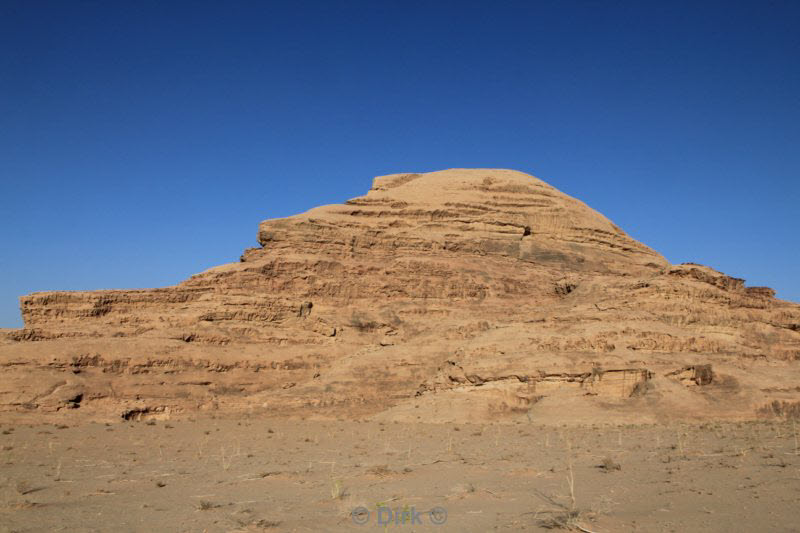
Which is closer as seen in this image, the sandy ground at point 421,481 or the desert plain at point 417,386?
the sandy ground at point 421,481

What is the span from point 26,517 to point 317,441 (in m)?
11.5

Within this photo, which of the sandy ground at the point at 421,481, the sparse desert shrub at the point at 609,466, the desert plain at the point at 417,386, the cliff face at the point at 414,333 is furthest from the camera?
the cliff face at the point at 414,333

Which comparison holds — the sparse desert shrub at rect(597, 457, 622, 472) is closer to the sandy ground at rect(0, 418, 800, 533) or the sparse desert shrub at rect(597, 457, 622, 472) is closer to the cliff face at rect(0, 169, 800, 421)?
the sandy ground at rect(0, 418, 800, 533)

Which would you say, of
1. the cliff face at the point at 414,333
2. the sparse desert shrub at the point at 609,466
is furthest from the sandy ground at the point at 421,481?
the cliff face at the point at 414,333

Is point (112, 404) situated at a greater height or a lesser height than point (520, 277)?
lesser

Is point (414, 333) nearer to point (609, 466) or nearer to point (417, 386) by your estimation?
point (417, 386)

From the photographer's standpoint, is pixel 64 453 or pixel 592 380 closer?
pixel 64 453

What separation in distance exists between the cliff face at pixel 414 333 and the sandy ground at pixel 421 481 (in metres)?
4.02

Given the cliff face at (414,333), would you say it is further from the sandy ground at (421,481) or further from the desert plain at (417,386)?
the sandy ground at (421,481)

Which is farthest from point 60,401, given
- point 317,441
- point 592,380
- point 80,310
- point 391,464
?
point 592,380

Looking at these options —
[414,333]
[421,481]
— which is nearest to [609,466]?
[421,481]

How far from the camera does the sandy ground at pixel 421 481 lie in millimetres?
8312

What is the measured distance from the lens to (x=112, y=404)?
27844mm

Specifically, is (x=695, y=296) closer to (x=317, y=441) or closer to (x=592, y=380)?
(x=592, y=380)
